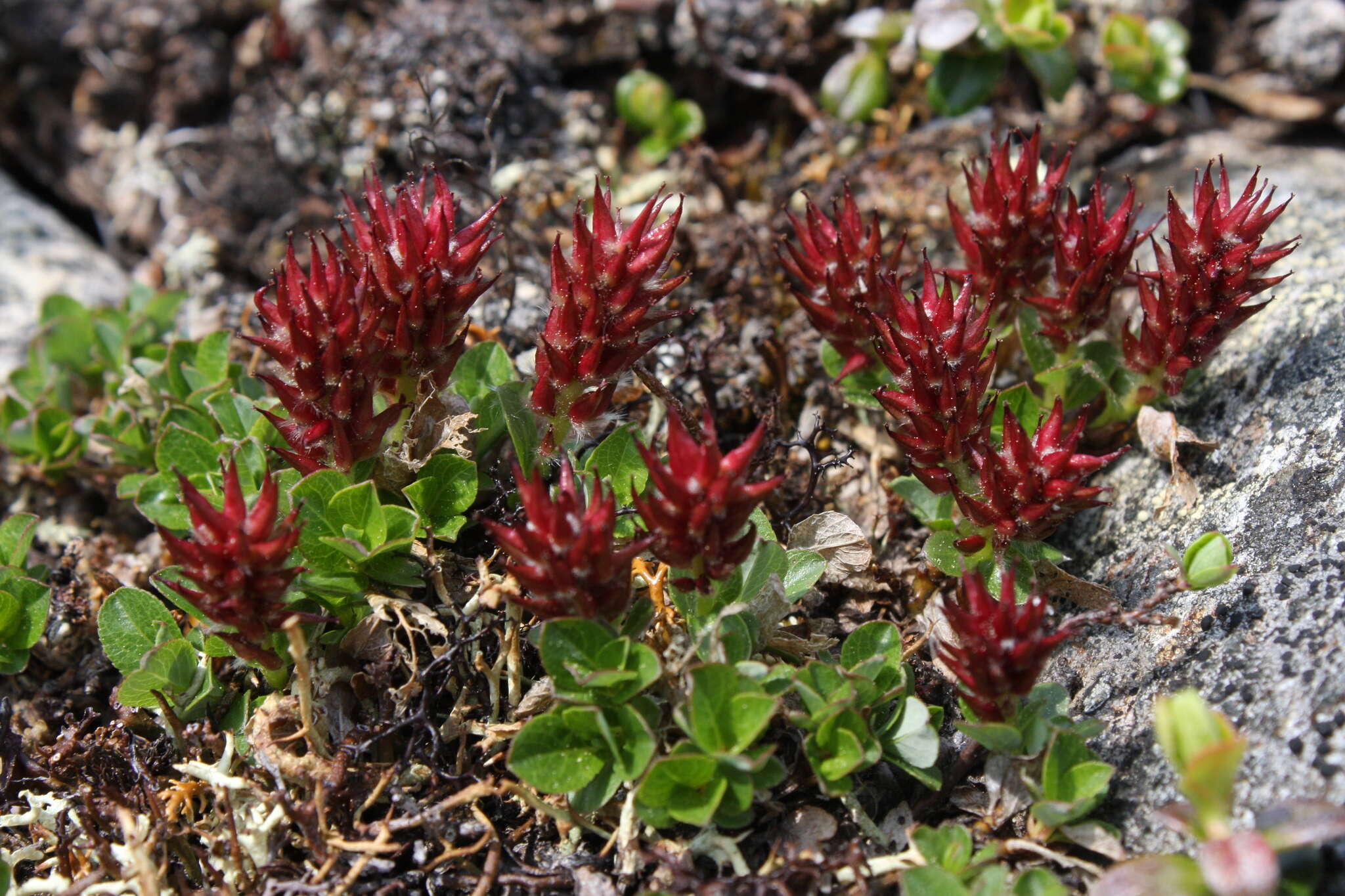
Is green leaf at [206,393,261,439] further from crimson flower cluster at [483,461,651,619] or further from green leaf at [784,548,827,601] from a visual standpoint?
green leaf at [784,548,827,601]

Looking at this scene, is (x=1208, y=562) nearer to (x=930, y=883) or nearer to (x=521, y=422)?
(x=930, y=883)

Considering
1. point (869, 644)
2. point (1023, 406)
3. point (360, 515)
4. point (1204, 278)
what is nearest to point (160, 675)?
point (360, 515)

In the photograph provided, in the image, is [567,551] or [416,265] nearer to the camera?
[567,551]

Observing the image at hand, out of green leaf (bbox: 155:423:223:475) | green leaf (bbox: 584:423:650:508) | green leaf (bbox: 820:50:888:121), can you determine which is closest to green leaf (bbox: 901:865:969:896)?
green leaf (bbox: 584:423:650:508)

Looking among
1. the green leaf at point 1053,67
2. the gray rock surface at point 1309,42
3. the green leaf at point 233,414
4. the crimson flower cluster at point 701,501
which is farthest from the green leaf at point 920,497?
the gray rock surface at point 1309,42

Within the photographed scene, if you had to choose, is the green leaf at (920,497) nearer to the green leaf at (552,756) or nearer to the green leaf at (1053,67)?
the green leaf at (552,756)
